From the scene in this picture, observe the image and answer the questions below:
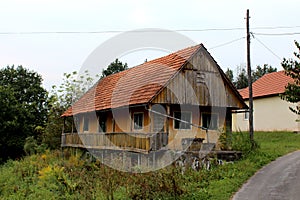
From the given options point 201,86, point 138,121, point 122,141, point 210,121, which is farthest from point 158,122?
point 210,121

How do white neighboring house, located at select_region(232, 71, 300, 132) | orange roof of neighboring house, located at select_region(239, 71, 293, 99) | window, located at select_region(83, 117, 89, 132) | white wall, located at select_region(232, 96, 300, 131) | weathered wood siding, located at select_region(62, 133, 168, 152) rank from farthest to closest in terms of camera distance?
1. orange roof of neighboring house, located at select_region(239, 71, 293, 99)
2. white neighboring house, located at select_region(232, 71, 300, 132)
3. white wall, located at select_region(232, 96, 300, 131)
4. window, located at select_region(83, 117, 89, 132)
5. weathered wood siding, located at select_region(62, 133, 168, 152)

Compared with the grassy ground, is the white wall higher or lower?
higher

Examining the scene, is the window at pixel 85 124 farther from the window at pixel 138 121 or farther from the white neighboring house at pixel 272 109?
the white neighboring house at pixel 272 109

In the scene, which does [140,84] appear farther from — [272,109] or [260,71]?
[260,71]

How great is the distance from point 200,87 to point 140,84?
357 cm

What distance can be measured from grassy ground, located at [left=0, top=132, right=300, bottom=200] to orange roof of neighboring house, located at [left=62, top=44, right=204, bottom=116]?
415cm

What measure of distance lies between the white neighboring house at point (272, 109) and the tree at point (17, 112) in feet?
69.0

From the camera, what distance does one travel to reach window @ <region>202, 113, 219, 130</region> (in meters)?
21.5

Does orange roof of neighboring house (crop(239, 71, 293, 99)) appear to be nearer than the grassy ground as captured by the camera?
No

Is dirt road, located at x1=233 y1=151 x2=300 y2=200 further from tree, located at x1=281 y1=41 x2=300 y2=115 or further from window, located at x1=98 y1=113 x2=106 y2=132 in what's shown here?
window, located at x1=98 y1=113 x2=106 y2=132

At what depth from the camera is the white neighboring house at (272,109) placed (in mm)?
28212

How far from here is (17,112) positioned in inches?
1385

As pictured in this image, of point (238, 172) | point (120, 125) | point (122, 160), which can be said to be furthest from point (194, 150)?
point (120, 125)

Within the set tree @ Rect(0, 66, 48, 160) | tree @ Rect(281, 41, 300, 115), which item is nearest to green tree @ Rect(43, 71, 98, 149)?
tree @ Rect(0, 66, 48, 160)
